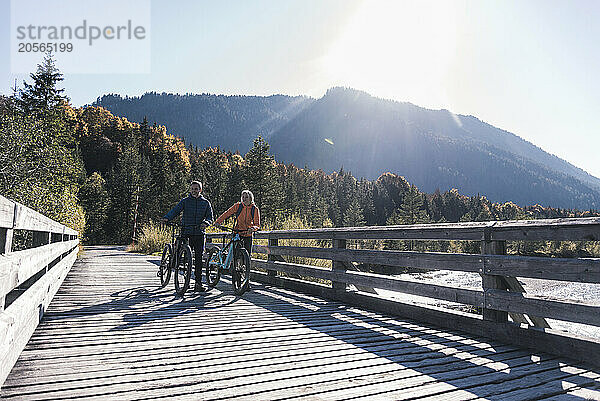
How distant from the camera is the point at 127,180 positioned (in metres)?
61.1

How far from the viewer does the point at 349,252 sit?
669cm

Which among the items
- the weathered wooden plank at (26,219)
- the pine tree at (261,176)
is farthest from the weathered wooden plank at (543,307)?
the pine tree at (261,176)

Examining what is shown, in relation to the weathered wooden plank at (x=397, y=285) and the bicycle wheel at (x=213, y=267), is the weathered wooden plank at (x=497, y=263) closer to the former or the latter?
the weathered wooden plank at (x=397, y=285)

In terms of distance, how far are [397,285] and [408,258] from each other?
41 cm

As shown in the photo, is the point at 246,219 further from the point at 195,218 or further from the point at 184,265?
the point at 184,265

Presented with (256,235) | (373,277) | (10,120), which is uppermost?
(10,120)

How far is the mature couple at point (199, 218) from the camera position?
752cm

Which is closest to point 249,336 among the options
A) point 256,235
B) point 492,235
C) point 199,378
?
point 199,378

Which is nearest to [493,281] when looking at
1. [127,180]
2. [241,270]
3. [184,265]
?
[241,270]

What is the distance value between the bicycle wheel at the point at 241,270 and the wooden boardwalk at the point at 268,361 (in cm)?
148

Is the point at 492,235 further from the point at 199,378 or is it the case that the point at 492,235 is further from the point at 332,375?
the point at 199,378

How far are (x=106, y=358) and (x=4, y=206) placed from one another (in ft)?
5.43

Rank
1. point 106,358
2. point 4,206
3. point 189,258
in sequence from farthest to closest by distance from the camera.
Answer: point 189,258, point 106,358, point 4,206

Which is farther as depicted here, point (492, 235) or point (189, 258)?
point (189, 258)
